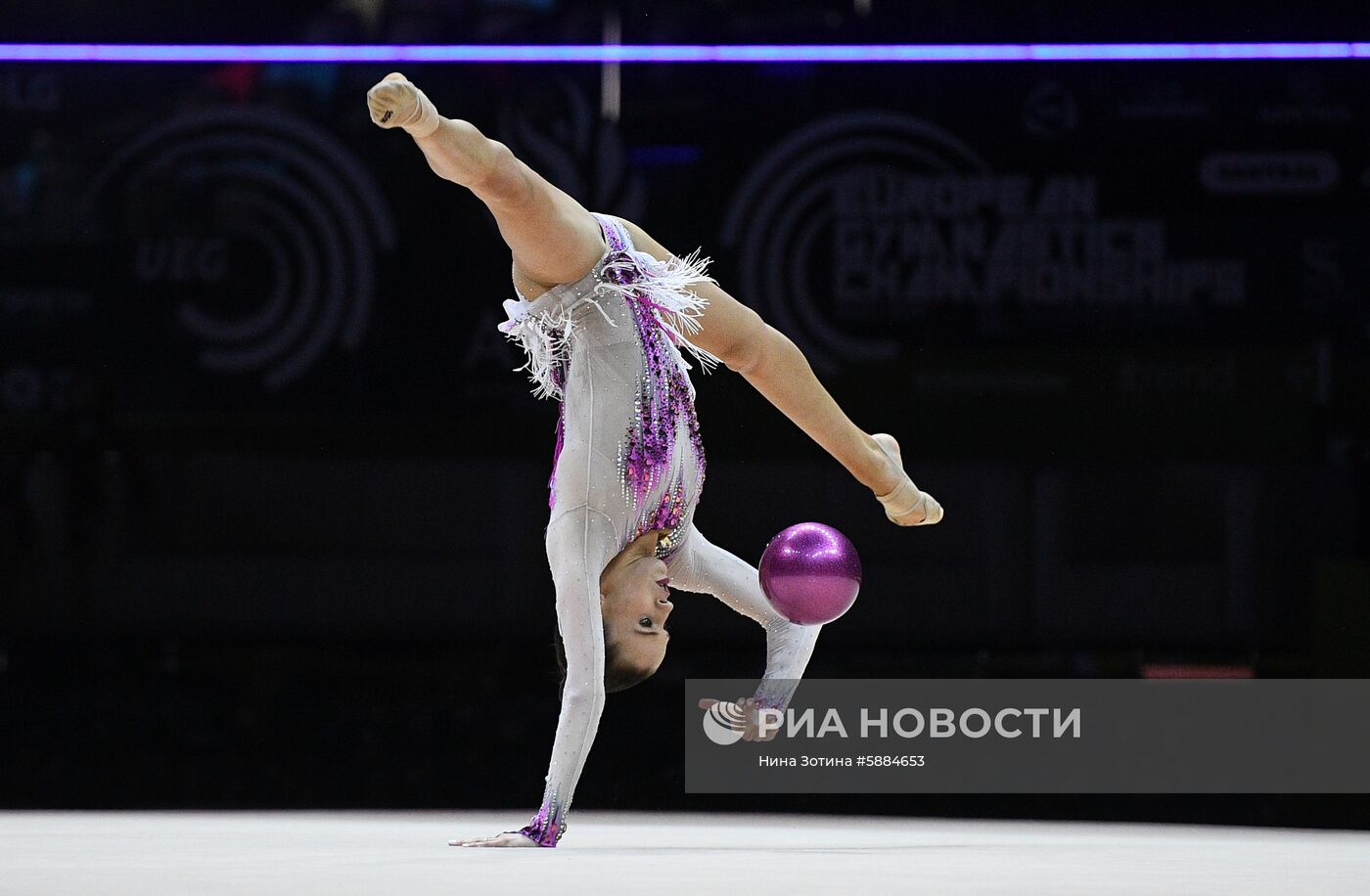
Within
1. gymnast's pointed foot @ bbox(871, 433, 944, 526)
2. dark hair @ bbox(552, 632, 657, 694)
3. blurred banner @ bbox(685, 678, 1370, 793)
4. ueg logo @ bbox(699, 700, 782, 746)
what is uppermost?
gymnast's pointed foot @ bbox(871, 433, 944, 526)

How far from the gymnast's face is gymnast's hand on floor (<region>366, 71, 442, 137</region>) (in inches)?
37.6

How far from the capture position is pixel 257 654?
6684 millimetres

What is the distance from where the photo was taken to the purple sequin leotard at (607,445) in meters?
3.31

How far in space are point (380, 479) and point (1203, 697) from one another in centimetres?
313

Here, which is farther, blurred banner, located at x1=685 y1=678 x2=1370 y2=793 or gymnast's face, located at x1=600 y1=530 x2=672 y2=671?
blurred banner, located at x1=685 y1=678 x2=1370 y2=793

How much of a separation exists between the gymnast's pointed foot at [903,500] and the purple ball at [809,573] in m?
0.20

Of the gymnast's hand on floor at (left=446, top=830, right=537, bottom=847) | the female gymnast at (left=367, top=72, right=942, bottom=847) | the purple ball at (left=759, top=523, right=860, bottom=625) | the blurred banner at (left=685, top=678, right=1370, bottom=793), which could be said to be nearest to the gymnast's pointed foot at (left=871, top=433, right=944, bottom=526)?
the female gymnast at (left=367, top=72, right=942, bottom=847)

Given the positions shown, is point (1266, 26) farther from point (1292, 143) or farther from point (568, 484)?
point (568, 484)

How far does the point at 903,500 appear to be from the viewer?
3756 mm

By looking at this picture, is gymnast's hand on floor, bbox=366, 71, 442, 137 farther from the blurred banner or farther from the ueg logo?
the blurred banner

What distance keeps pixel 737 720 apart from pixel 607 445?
65 cm

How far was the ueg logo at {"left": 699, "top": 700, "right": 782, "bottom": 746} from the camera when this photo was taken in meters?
3.67

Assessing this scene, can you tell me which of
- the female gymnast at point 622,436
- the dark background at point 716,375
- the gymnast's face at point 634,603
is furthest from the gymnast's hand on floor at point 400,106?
the dark background at point 716,375

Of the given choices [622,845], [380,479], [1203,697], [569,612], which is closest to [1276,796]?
[1203,697]
